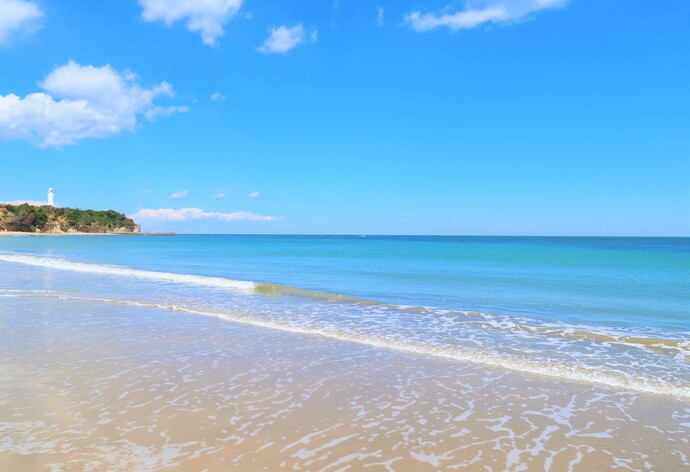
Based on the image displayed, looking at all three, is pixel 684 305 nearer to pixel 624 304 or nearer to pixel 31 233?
pixel 624 304

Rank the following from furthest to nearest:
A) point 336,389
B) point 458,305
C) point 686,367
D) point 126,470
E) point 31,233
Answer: point 31,233 → point 458,305 → point 686,367 → point 336,389 → point 126,470

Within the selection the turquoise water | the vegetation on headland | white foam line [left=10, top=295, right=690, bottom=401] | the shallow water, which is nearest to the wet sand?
the shallow water

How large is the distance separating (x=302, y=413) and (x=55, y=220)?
178 m

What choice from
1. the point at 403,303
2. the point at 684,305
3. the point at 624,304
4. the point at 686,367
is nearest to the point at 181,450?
the point at 686,367

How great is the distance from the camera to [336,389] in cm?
704

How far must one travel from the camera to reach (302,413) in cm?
600

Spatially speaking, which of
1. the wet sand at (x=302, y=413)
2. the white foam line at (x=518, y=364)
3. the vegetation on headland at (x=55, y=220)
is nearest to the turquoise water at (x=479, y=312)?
the white foam line at (x=518, y=364)

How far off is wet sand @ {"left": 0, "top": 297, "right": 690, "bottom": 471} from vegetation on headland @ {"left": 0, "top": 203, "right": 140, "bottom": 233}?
16149cm

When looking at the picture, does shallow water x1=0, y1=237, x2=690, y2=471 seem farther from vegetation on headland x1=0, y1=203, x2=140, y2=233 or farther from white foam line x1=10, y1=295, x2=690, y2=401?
vegetation on headland x1=0, y1=203, x2=140, y2=233

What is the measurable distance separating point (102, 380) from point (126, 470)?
331 centimetres

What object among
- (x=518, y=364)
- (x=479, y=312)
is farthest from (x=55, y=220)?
(x=518, y=364)

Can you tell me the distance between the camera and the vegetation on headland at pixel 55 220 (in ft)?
459

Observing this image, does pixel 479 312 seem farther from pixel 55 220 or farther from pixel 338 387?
pixel 55 220

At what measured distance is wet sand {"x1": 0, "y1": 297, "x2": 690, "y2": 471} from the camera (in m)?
4.77
